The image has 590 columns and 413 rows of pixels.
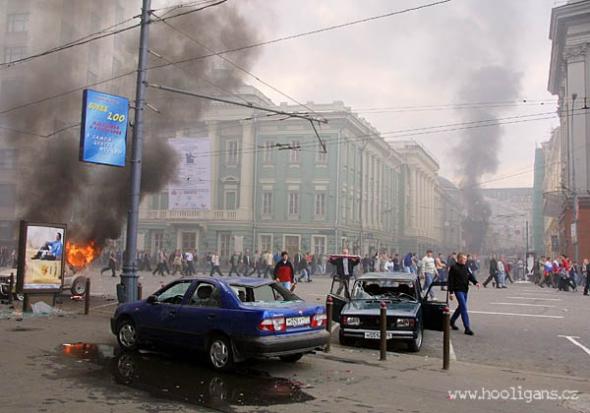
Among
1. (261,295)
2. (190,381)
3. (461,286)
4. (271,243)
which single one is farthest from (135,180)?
(271,243)

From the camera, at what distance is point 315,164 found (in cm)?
4791

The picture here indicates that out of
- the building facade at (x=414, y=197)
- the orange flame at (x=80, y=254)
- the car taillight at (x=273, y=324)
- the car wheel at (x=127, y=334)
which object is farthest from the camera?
the building facade at (x=414, y=197)

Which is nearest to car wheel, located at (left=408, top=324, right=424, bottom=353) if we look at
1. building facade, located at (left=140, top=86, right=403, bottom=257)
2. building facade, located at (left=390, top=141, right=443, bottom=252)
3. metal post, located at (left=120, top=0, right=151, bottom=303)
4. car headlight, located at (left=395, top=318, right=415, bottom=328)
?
car headlight, located at (left=395, top=318, right=415, bottom=328)

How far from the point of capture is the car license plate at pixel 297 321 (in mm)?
7254

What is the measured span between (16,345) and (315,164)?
40.1m

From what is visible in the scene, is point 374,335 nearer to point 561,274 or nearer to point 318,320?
Result: point 318,320

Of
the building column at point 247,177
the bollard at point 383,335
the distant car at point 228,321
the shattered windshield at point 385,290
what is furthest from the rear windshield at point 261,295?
the building column at point 247,177

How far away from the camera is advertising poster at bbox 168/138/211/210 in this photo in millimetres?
39750

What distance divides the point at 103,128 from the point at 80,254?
334 inches

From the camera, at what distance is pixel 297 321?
739cm

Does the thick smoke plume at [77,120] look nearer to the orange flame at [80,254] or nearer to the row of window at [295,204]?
the orange flame at [80,254]

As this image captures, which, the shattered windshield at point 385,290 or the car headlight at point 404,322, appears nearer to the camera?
the car headlight at point 404,322

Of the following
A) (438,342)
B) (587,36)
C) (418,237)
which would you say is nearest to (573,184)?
(587,36)

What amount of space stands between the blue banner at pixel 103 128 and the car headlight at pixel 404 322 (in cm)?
736
